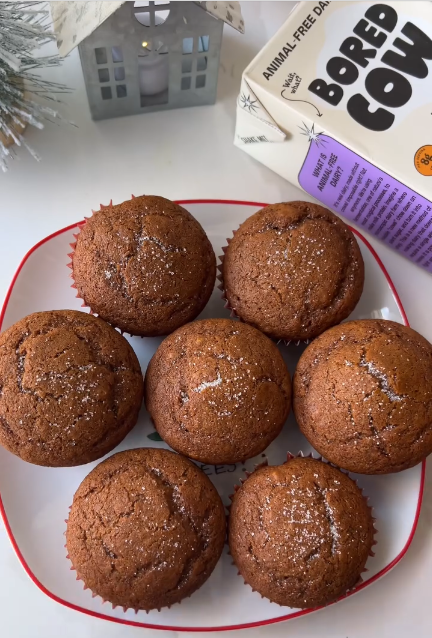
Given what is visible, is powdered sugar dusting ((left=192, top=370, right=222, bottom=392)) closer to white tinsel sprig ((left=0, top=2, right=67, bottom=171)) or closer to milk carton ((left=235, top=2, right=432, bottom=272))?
milk carton ((left=235, top=2, right=432, bottom=272))

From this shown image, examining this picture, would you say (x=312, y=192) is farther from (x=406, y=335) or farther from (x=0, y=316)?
(x=0, y=316)

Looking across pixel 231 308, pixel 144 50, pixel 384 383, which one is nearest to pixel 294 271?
pixel 231 308

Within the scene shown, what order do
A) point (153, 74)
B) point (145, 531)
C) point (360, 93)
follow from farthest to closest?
1. point (153, 74)
2. point (360, 93)
3. point (145, 531)

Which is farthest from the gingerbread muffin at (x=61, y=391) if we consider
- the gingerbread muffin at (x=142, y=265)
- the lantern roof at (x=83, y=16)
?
the lantern roof at (x=83, y=16)

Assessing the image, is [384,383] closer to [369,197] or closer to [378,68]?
[369,197]

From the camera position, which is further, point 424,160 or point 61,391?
point 424,160

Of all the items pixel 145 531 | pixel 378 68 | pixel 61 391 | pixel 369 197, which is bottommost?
pixel 145 531

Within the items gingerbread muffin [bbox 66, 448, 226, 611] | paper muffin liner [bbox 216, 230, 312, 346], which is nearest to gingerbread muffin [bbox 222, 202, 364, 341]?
paper muffin liner [bbox 216, 230, 312, 346]

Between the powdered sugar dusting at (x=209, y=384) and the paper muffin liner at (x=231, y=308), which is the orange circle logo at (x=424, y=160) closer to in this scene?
the paper muffin liner at (x=231, y=308)
